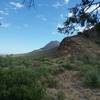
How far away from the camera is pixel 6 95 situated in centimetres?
920

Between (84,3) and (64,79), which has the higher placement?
(84,3)

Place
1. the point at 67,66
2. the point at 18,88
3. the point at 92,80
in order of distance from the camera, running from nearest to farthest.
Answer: the point at 18,88
the point at 92,80
the point at 67,66

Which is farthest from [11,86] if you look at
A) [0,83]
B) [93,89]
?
[93,89]

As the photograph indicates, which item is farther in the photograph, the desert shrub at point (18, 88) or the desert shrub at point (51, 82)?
the desert shrub at point (51, 82)

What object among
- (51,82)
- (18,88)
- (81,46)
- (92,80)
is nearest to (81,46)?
(81,46)

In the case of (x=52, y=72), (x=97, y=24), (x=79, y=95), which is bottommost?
(x=79, y=95)

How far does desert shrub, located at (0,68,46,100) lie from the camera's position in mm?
9164

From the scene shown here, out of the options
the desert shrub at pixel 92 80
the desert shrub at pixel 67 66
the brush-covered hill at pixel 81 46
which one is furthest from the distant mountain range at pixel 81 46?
the desert shrub at pixel 92 80

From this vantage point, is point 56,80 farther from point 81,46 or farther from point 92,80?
point 81,46

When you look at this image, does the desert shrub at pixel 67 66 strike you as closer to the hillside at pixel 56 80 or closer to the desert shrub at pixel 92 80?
the hillside at pixel 56 80

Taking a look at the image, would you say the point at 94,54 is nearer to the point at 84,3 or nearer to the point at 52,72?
the point at 52,72

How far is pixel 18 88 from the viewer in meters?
9.45

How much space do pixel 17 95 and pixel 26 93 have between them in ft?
0.82

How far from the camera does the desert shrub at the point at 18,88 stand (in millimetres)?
9164
